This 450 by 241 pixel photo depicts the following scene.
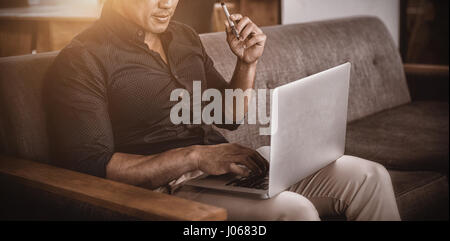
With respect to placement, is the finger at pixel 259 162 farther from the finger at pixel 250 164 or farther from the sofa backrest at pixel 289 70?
the sofa backrest at pixel 289 70

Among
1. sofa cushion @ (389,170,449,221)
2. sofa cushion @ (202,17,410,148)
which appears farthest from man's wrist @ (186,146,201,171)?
sofa cushion @ (389,170,449,221)

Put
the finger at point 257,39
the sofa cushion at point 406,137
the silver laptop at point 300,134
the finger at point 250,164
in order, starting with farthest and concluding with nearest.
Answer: the sofa cushion at point 406,137
the finger at point 257,39
the finger at point 250,164
the silver laptop at point 300,134

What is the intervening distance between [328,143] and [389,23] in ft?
10.4

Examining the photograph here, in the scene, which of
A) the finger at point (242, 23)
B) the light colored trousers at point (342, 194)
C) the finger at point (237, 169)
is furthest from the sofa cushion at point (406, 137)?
the finger at point (237, 169)

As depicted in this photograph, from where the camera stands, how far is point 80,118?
4.33 ft

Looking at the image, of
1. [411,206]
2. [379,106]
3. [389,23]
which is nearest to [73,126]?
[411,206]

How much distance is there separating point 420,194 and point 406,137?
19.9 inches

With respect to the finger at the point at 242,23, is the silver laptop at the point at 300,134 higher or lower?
lower

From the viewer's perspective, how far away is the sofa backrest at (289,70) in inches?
58.2

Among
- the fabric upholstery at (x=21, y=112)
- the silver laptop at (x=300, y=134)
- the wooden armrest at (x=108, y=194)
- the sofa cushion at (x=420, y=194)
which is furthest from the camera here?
the sofa cushion at (x=420, y=194)

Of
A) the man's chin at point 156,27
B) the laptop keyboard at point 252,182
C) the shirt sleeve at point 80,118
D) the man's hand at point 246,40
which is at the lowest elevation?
the laptop keyboard at point 252,182

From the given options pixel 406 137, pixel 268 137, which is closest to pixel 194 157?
pixel 268 137

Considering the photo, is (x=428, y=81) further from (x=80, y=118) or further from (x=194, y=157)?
(x=80, y=118)
